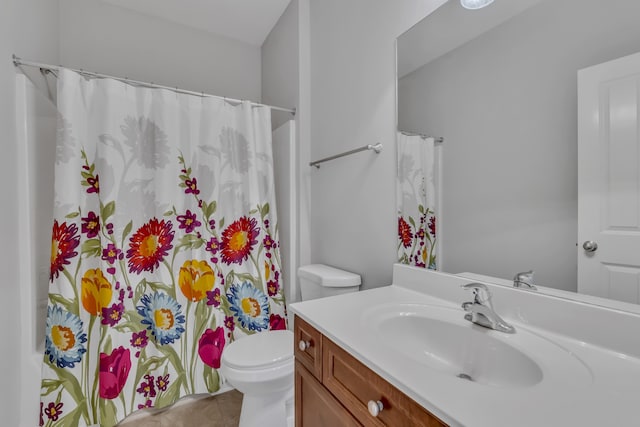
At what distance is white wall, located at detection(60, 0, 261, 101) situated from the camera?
1889 mm

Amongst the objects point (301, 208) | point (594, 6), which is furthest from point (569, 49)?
point (301, 208)

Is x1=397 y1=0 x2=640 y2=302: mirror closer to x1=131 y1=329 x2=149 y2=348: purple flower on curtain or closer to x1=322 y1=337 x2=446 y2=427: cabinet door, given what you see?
x1=322 y1=337 x2=446 y2=427: cabinet door

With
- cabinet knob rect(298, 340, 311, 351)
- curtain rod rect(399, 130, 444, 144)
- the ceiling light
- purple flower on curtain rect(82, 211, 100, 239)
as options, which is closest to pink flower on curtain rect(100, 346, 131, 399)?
purple flower on curtain rect(82, 211, 100, 239)

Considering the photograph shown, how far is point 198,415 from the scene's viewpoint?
1.61 m

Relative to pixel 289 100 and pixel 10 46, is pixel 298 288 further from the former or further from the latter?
pixel 10 46

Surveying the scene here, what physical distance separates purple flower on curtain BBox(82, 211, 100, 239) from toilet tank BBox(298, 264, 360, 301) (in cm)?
109

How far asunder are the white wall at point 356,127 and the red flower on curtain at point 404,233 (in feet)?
0.11

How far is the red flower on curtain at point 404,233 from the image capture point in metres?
1.23

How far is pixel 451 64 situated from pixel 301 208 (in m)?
1.16

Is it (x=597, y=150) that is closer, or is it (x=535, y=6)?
(x=597, y=150)

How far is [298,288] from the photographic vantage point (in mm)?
1922

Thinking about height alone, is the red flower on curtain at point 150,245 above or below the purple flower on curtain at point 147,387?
above

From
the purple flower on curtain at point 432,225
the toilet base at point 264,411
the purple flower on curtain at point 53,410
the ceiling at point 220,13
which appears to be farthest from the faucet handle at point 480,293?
the ceiling at point 220,13

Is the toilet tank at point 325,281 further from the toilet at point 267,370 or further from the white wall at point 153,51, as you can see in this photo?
the white wall at point 153,51
